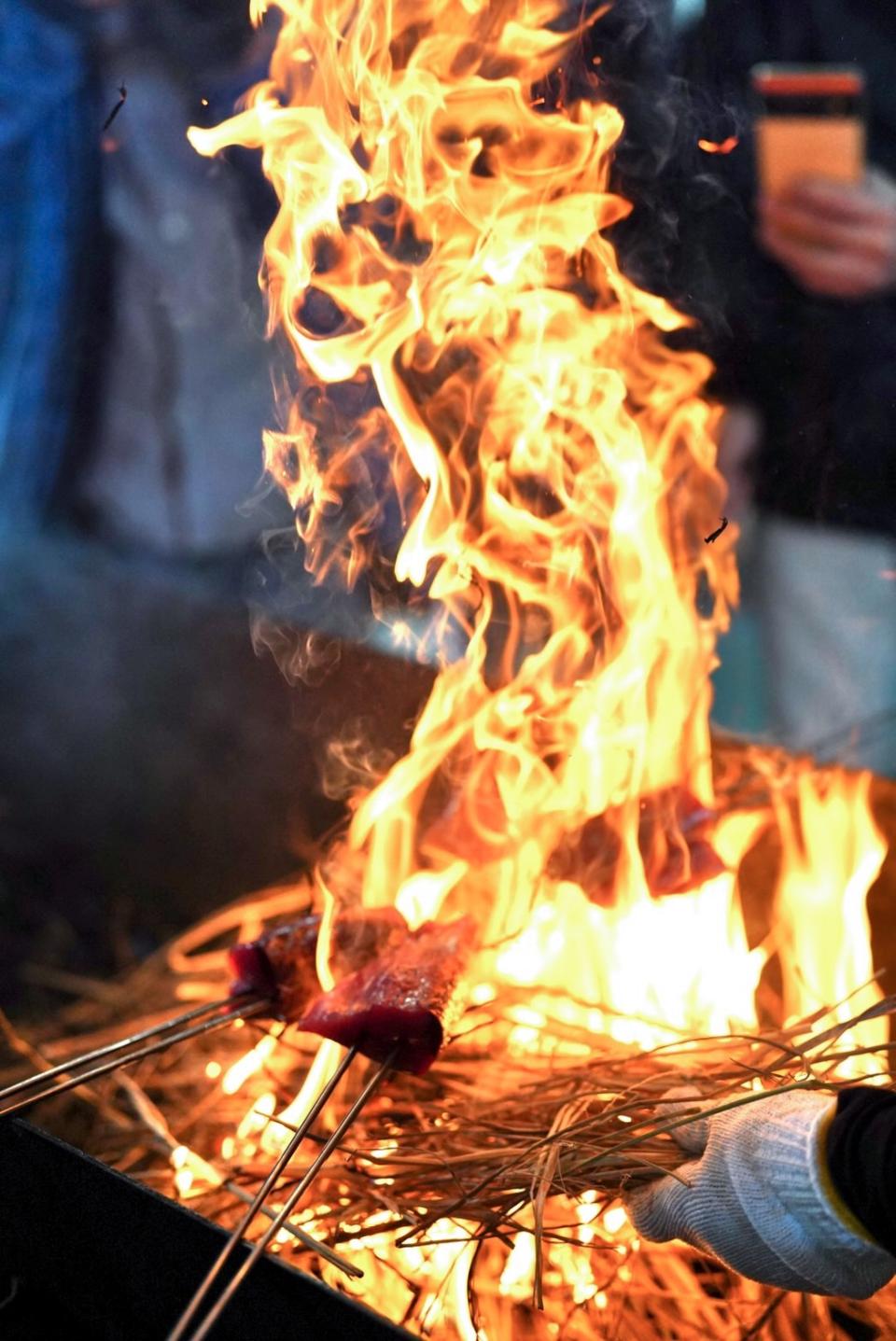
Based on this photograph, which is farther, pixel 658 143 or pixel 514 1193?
pixel 658 143

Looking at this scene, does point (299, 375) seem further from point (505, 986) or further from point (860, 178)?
point (860, 178)

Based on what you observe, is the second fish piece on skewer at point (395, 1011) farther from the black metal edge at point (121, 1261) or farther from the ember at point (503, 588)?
the black metal edge at point (121, 1261)

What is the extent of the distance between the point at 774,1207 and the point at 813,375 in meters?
1.99

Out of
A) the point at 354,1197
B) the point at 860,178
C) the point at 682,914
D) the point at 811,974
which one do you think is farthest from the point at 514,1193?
the point at 860,178

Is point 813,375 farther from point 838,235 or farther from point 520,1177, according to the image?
point 520,1177

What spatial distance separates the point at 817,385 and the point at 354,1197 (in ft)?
6.85

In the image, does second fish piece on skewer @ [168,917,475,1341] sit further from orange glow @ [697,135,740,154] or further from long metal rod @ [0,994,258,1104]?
orange glow @ [697,135,740,154]

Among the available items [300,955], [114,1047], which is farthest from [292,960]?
[114,1047]

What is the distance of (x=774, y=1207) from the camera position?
1781 mm

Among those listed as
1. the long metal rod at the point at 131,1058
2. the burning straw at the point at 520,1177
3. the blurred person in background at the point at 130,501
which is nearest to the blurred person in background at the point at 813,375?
the blurred person in background at the point at 130,501

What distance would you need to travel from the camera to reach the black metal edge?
6.15ft

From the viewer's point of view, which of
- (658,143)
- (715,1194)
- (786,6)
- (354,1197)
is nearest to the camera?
(715,1194)

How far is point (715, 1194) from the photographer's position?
1.91 m

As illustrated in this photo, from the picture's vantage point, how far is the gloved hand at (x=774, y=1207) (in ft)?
5.68
